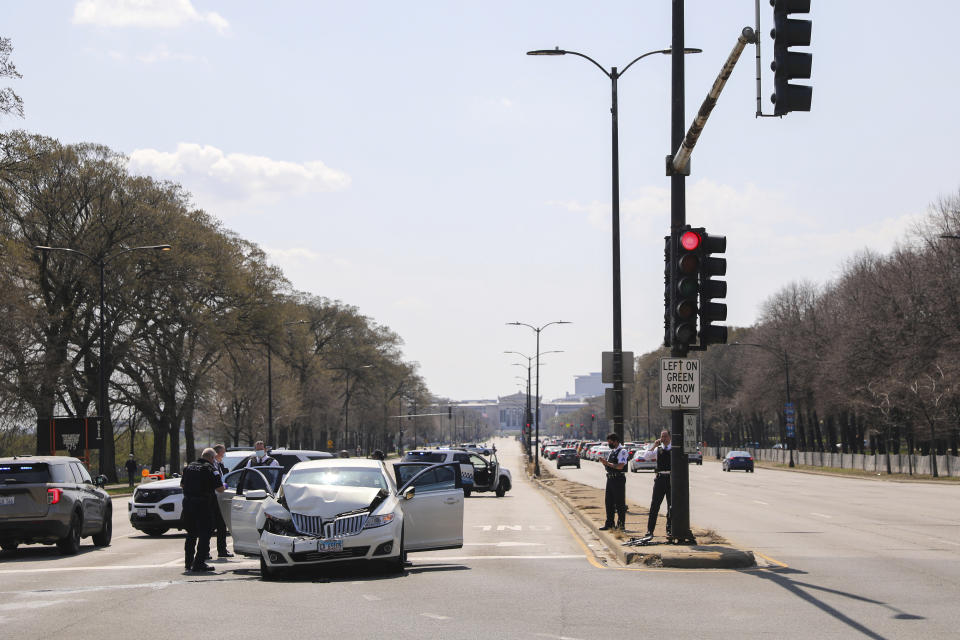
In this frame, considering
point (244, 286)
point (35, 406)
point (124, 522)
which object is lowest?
point (124, 522)

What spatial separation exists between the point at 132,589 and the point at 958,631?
9550 millimetres

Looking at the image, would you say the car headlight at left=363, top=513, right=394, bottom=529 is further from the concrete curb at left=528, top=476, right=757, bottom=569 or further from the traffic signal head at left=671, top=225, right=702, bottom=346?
the traffic signal head at left=671, top=225, right=702, bottom=346

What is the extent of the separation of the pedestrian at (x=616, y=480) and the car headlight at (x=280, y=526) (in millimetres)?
6933

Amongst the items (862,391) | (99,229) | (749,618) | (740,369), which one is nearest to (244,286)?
(99,229)

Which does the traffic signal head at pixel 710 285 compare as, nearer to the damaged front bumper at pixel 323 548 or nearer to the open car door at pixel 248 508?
the damaged front bumper at pixel 323 548

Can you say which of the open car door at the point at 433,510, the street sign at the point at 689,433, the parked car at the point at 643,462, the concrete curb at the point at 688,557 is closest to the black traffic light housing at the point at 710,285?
the street sign at the point at 689,433

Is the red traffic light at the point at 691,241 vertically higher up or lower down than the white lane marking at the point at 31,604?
higher up

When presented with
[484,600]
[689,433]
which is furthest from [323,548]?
[689,433]

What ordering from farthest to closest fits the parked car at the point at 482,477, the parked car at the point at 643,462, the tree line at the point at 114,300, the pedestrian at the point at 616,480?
the parked car at the point at 643,462
the tree line at the point at 114,300
the parked car at the point at 482,477
the pedestrian at the point at 616,480

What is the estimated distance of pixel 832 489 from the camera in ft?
146

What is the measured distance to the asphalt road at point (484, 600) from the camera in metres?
10.6

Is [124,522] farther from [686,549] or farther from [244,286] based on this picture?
[244,286]

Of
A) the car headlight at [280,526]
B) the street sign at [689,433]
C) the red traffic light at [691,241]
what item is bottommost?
the car headlight at [280,526]

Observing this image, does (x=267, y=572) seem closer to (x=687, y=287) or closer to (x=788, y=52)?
(x=687, y=287)
